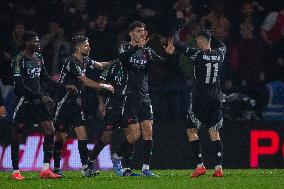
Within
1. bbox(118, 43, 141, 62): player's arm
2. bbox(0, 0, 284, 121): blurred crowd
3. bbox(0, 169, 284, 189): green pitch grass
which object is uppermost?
bbox(0, 0, 284, 121): blurred crowd

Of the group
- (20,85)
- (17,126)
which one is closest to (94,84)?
(20,85)

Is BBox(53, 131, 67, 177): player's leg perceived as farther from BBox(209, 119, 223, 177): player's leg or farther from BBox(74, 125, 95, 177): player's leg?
BBox(209, 119, 223, 177): player's leg

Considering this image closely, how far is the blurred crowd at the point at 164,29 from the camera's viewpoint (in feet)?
65.3

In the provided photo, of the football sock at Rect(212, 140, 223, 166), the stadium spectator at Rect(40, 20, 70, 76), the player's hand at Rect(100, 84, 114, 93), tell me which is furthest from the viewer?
the stadium spectator at Rect(40, 20, 70, 76)

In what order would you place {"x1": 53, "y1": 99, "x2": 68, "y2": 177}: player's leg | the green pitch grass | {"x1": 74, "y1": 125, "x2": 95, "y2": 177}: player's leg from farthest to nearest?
{"x1": 74, "y1": 125, "x2": 95, "y2": 177}: player's leg, {"x1": 53, "y1": 99, "x2": 68, "y2": 177}: player's leg, the green pitch grass

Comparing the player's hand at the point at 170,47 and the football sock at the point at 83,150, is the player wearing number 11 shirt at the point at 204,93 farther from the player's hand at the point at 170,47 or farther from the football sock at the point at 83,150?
the football sock at the point at 83,150

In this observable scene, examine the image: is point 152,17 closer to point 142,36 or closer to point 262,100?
point 262,100

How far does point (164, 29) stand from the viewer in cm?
2109

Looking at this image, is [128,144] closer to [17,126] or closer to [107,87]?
[107,87]

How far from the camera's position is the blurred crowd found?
1989 centimetres

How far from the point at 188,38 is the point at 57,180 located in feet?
19.8

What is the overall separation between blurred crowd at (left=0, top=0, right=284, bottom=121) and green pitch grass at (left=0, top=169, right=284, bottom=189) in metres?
4.14

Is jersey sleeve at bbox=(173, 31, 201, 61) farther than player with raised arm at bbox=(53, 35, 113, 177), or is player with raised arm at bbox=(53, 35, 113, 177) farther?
player with raised arm at bbox=(53, 35, 113, 177)

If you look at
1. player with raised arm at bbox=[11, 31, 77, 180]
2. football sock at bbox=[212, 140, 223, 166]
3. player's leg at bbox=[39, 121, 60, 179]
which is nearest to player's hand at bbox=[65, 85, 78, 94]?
player with raised arm at bbox=[11, 31, 77, 180]
